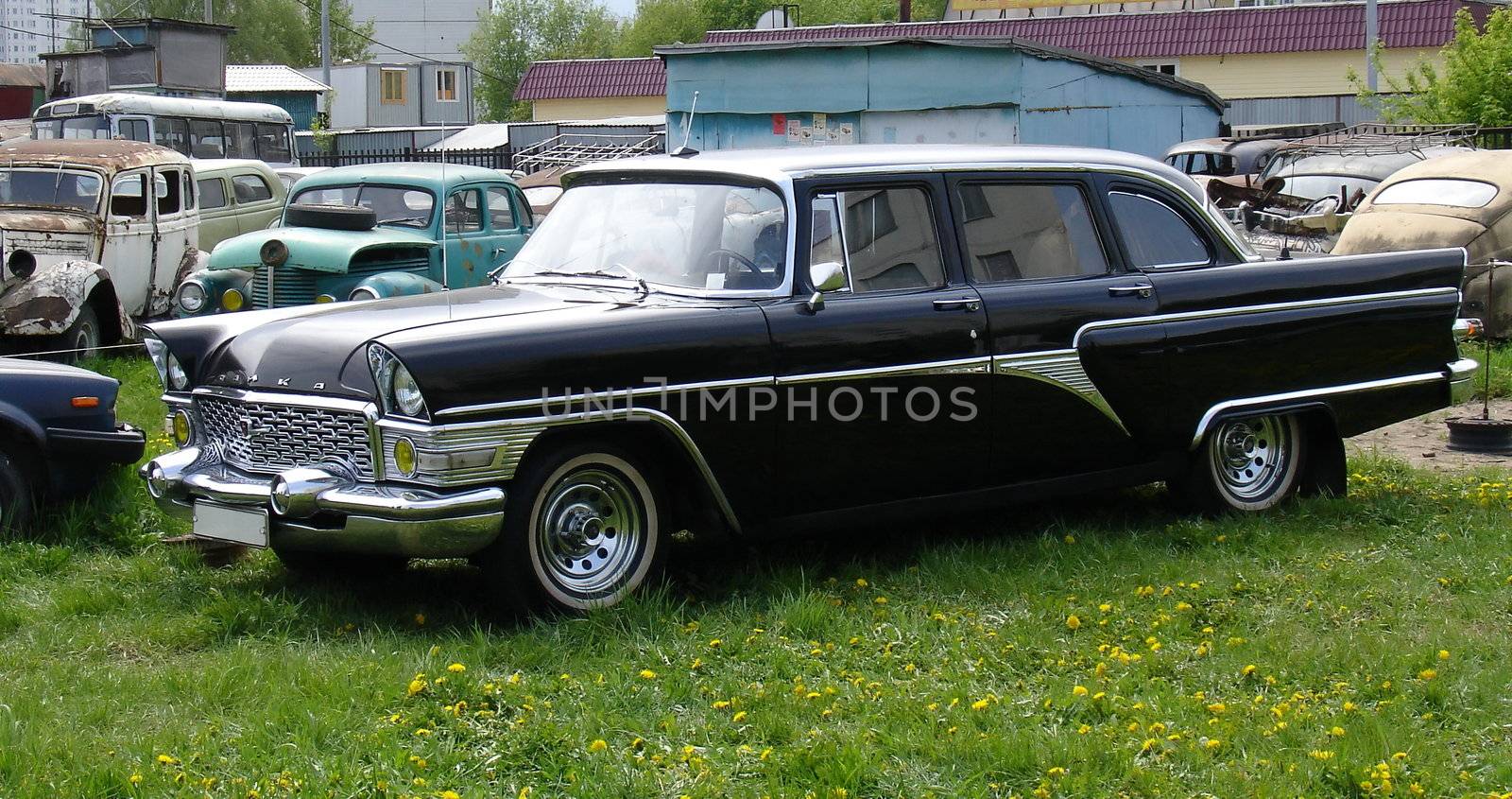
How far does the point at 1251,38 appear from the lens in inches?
1468

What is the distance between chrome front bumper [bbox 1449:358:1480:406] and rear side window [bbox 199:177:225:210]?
11909 mm

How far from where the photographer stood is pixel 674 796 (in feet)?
13.1

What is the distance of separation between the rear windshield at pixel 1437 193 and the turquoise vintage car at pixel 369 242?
24.0 feet

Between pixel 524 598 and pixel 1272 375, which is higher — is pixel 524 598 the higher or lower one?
the lower one

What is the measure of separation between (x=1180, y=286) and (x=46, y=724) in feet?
15.0

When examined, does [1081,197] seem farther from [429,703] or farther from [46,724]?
[46,724]

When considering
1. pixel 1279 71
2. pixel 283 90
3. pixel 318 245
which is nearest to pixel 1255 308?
pixel 318 245

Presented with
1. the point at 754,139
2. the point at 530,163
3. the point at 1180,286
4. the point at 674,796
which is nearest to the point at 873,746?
the point at 674,796

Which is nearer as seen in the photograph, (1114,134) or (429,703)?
(429,703)

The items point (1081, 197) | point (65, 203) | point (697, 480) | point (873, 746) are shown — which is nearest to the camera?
point (873, 746)

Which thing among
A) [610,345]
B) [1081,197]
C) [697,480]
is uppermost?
[1081,197]

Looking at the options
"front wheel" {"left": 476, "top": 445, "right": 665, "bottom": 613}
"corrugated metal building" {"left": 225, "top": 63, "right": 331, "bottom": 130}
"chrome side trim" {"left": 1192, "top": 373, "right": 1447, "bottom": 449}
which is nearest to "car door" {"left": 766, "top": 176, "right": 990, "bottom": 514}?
"front wheel" {"left": 476, "top": 445, "right": 665, "bottom": 613}

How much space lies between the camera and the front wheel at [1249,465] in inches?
273

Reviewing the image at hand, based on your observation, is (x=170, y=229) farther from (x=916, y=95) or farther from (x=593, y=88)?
(x=593, y=88)
